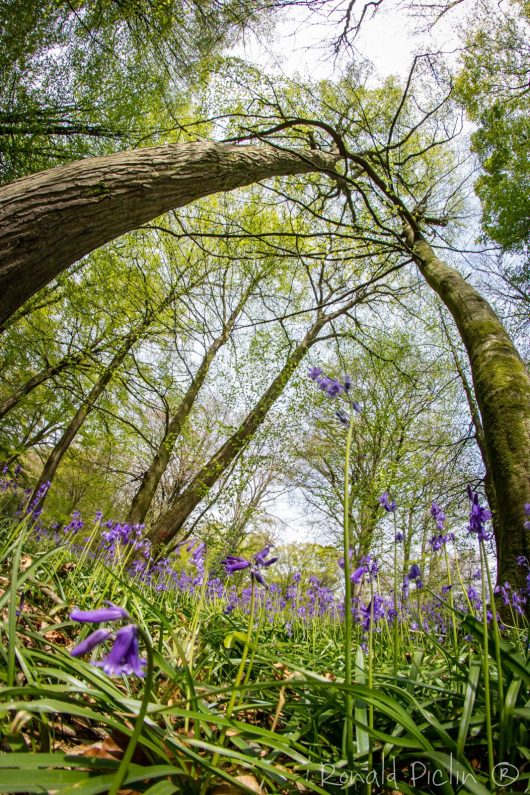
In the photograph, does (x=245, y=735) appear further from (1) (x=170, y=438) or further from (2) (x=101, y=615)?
(1) (x=170, y=438)

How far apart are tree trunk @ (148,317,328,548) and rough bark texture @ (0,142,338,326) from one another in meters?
5.00

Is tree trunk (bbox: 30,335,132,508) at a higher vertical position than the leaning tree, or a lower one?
higher

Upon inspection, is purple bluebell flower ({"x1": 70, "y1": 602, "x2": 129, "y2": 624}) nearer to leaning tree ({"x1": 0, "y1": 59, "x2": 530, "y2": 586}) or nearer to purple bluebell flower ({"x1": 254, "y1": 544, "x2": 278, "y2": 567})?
purple bluebell flower ({"x1": 254, "y1": 544, "x2": 278, "y2": 567})

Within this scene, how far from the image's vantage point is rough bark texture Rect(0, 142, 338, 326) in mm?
2365

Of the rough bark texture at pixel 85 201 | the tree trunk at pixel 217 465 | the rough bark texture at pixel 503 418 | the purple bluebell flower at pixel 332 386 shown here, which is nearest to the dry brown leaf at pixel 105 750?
the purple bluebell flower at pixel 332 386

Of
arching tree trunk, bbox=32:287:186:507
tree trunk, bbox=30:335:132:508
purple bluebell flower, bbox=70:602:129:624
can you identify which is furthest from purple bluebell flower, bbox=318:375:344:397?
tree trunk, bbox=30:335:132:508

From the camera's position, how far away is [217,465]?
8023 millimetres

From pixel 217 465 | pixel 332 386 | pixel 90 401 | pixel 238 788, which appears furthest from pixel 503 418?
pixel 90 401

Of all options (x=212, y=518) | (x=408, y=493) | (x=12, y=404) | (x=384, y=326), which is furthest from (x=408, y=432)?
(x=12, y=404)

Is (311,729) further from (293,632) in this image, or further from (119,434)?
(119,434)

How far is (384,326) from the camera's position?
9.37 meters

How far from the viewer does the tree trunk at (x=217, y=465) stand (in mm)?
7715

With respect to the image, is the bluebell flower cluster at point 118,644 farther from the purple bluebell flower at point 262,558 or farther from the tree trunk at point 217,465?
the tree trunk at point 217,465

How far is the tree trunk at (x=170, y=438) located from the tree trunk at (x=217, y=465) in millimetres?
496
